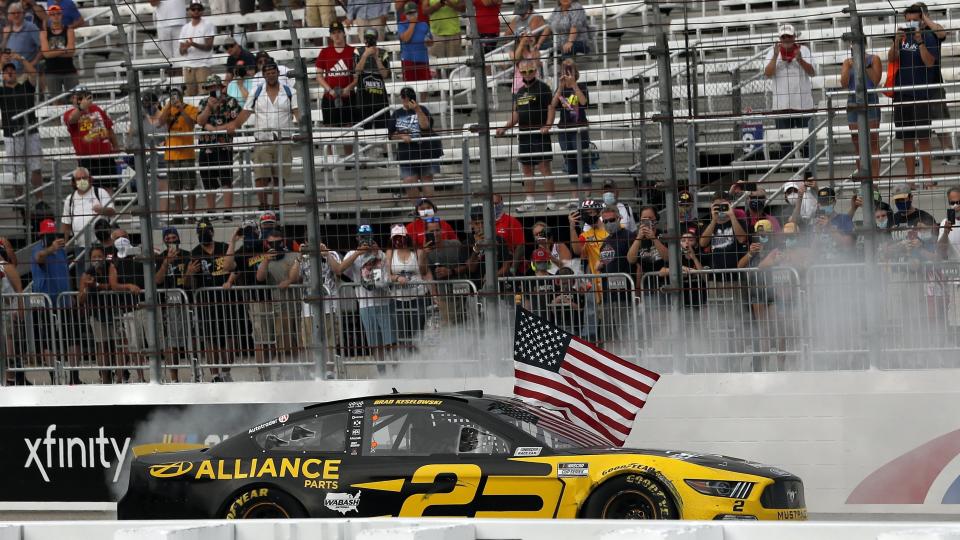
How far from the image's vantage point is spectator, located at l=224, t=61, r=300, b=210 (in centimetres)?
1373

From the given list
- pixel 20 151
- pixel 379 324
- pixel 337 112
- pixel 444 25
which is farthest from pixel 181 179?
pixel 444 25

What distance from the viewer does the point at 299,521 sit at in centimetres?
748

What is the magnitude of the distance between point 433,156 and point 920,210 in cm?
445

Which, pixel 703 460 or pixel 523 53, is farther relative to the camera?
pixel 523 53

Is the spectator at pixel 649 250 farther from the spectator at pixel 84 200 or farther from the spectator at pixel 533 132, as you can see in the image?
the spectator at pixel 84 200

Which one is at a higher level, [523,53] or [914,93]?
[523,53]

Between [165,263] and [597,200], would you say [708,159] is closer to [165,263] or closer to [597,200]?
[597,200]

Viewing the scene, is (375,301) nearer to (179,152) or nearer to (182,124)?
(179,152)

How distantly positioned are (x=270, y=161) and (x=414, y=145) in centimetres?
145

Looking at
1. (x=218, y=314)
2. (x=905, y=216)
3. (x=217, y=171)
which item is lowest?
(x=218, y=314)

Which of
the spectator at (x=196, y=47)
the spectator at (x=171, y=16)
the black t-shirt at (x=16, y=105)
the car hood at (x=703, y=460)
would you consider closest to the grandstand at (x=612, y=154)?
the black t-shirt at (x=16, y=105)

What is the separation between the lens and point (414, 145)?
13.8 m

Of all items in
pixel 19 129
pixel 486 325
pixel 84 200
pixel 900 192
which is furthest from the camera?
pixel 19 129

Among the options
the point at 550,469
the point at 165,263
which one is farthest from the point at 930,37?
the point at 165,263
